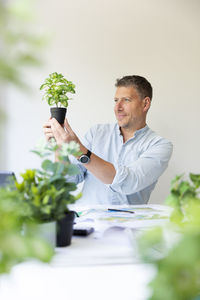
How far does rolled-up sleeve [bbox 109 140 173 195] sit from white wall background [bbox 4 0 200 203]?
0.61 m

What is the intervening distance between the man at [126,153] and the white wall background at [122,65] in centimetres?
29

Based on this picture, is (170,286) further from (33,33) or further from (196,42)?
(196,42)

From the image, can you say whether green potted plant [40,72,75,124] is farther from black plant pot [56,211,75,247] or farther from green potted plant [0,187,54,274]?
green potted plant [0,187,54,274]

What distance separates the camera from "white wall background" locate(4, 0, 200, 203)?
2658 mm

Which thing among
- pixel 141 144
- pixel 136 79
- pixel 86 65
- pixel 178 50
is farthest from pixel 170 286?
pixel 178 50

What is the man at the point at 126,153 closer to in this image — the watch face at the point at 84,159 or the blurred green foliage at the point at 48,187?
the watch face at the point at 84,159

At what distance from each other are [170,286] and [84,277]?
0.54m

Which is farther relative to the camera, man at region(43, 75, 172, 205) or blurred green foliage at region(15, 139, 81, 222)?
man at region(43, 75, 172, 205)

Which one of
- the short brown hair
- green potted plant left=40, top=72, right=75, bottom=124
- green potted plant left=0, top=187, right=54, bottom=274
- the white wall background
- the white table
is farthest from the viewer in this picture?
the white wall background

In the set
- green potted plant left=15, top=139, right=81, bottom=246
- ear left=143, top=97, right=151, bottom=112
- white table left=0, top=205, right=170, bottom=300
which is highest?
ear left=143, top=97, right=151, bottom=112

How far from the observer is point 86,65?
8.89 ft

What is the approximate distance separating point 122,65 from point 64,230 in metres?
2.09

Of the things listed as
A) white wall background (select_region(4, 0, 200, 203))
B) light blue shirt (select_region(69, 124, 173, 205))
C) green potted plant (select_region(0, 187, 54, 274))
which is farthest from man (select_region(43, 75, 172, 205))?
green potted plant (select_region(0, 187, 54, 274))

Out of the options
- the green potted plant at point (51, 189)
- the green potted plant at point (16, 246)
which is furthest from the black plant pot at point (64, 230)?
the green potted plant at point (16, 246)
